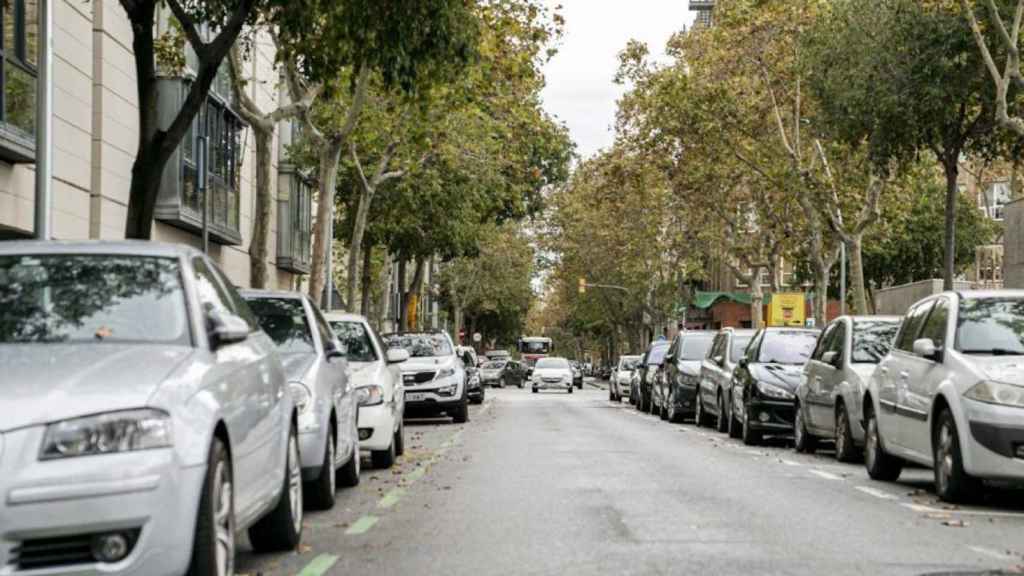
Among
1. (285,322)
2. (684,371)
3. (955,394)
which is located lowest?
(684,371)

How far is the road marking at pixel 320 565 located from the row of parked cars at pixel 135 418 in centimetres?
32

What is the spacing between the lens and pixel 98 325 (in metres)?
7.21

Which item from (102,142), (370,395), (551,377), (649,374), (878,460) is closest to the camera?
(878,460)

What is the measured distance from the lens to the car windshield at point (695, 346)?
29.0 meters

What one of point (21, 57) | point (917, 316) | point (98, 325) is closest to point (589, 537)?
point (98, 325)

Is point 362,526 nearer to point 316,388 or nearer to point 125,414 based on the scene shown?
point 316,388

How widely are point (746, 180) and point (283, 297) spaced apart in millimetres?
32986

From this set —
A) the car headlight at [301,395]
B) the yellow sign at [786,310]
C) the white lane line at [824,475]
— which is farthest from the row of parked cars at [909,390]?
the yellow sign at [786,310]

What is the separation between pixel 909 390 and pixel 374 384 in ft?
16.5

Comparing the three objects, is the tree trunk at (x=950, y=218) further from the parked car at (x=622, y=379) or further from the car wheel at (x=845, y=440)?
the parked car at (x=622, y=379)

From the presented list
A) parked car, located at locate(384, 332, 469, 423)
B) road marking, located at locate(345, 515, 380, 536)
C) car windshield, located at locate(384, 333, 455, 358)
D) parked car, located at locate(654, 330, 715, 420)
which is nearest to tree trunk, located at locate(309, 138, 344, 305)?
car windshield, located at locate(384, 333, 455, 358)

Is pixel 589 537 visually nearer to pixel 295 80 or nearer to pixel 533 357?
pixel 295 80

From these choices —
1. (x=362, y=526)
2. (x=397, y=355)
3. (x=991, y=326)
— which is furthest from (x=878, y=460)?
(x=362, y=526)

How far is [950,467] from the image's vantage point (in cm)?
1203
